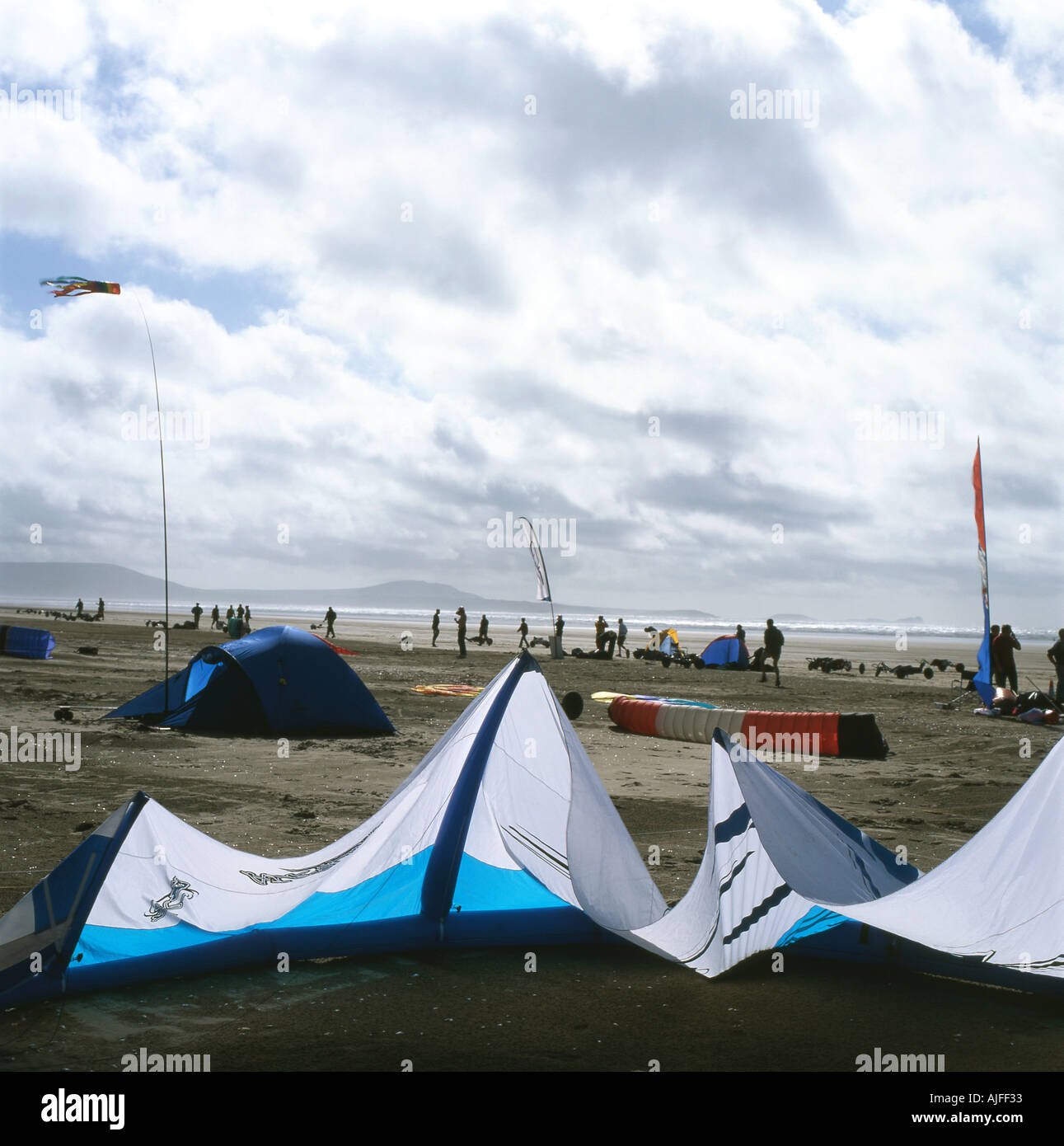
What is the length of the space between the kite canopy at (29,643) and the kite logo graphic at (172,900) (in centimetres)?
2633

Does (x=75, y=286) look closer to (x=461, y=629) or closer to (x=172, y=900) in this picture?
(x=172, y=900)

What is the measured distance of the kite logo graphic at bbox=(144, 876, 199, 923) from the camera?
5098 millimetres

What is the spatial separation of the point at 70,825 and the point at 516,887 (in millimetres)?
4500

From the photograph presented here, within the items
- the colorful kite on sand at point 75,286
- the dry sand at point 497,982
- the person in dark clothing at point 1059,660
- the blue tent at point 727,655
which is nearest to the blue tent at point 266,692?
the dry sand at point 497,982

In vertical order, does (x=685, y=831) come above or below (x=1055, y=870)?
below

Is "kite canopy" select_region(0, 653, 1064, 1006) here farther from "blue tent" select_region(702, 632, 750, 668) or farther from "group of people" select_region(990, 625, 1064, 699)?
"blue tent" select_region(702, 632, 750, 668)

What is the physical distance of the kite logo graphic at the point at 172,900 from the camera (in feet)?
16.7

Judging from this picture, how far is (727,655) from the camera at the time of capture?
37344 millimetres

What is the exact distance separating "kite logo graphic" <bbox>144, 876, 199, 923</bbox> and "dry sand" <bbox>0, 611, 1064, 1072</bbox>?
363mm

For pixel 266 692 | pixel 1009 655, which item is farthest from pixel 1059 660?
pixel 266 692
